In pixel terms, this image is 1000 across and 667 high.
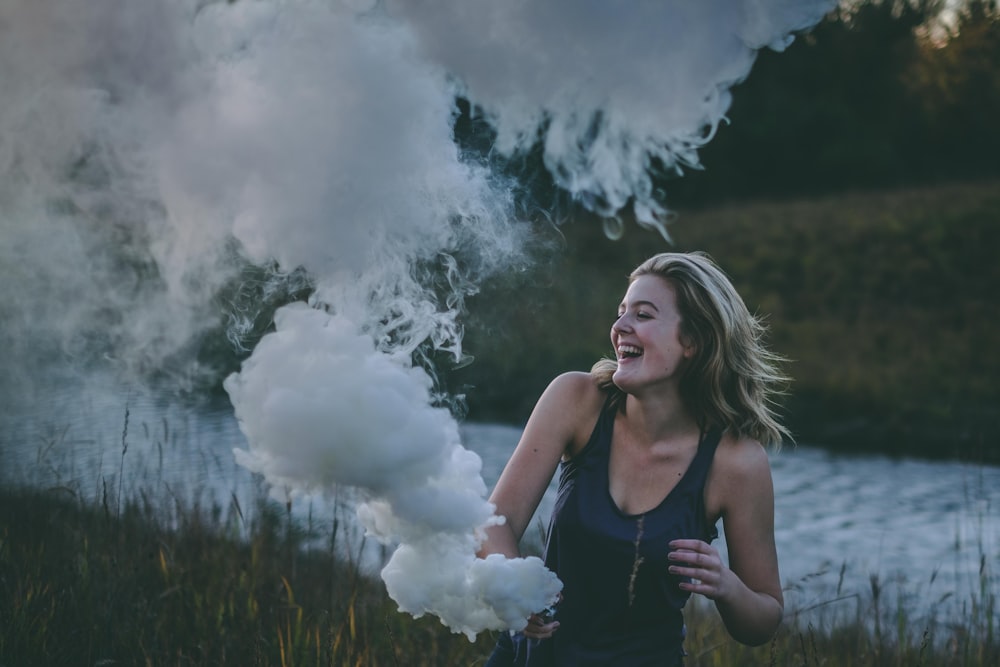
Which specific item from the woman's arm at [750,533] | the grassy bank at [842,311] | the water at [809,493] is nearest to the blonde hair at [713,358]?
the woman's arm at [750,533]

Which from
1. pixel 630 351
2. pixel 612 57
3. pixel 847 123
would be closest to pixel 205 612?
pixel 630 351

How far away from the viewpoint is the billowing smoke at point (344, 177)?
2.10 metres

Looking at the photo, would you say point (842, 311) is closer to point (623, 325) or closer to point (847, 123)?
point (847, 123)

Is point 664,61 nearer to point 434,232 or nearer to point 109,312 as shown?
point 434,232

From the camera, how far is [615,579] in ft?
7.94

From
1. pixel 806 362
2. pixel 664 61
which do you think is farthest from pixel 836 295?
pixel 664 61

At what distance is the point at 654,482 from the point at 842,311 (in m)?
16.2

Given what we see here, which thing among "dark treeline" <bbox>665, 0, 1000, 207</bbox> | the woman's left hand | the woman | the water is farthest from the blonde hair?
"dark treeline" <bbox>665, 0, 1000, 207</bbox>

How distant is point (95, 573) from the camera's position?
3186 millimetres

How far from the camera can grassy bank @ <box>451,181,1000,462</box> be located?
13.0 meters

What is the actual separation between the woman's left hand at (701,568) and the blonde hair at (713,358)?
0.51 m

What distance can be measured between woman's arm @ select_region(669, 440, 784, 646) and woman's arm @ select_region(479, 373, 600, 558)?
448 millimetres

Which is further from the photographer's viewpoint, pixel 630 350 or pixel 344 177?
pixel 630 350

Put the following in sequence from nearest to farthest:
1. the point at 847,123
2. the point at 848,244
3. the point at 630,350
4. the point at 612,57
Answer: the point at 630,350
the point at 612,57
the point at 848,244
the point at 847,123
